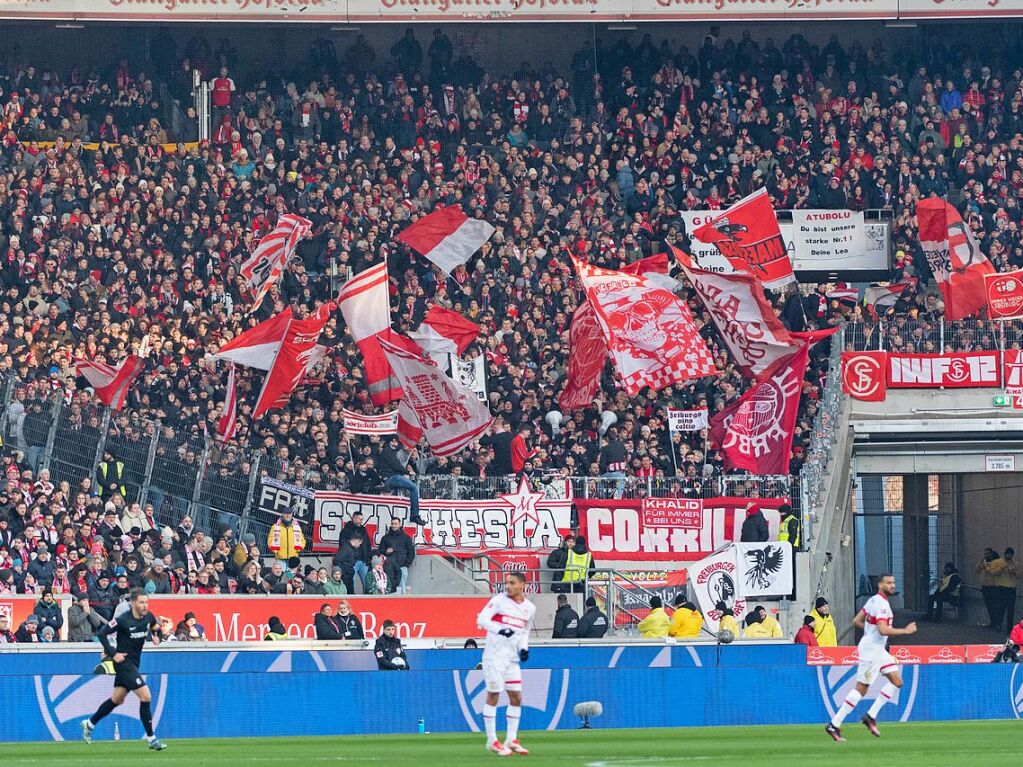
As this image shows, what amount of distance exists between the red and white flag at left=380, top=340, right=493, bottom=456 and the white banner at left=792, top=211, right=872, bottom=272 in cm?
1101

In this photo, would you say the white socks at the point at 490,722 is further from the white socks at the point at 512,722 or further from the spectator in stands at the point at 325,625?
the spectator in stands at the point at 325,625

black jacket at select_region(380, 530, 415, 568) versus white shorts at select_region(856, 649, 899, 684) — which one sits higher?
black jacket at select_region(380, 530, 415, 568)

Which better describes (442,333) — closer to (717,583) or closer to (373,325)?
(373,325)

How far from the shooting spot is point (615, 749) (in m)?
20.1

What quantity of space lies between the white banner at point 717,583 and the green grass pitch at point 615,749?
7.19 meters

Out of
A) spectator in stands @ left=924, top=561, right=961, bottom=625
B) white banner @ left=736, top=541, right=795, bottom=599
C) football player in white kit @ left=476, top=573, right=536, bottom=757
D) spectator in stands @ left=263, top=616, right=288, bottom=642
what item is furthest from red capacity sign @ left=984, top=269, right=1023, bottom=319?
football player in white kit @ left=476, top=573, right=536, bottom=757

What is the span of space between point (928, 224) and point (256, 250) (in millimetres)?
12660

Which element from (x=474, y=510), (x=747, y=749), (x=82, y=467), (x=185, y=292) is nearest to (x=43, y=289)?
(x=185, y=292)

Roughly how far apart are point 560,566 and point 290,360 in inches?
228

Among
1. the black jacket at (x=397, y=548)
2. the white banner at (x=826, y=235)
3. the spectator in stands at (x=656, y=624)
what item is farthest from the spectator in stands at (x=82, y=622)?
the white banner at (x=826, y=235)

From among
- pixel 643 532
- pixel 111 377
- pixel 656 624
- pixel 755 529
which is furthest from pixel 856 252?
pixel 111 377

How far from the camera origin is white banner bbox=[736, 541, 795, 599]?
31.6 meters

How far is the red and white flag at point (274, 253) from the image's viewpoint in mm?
34812

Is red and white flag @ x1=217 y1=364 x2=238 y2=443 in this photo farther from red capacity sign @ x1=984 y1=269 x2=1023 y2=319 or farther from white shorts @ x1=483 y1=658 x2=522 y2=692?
white shorts @ x1=483 y1=658 x2=522 y2=692
